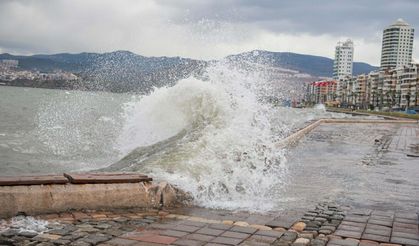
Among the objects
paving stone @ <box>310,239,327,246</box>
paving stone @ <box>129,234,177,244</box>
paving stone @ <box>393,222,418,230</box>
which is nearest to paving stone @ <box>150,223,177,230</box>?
paving stone @ <box>129,234,177,244</box>

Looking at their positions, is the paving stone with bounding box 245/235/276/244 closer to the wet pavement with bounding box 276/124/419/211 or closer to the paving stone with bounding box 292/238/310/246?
the paving stone with bounding box 292/238/310/246

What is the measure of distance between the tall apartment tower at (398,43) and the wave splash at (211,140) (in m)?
193

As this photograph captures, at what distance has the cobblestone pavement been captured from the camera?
4066 mm

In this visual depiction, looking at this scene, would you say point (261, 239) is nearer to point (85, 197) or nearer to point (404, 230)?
point (404, 230)

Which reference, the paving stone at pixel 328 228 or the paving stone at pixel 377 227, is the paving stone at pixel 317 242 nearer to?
the paving stone at pixel 328 228

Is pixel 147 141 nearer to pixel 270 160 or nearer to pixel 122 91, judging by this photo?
pixel 270 160

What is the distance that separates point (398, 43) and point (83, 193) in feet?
662

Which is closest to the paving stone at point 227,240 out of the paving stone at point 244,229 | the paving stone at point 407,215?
the paving stone at point 244,229

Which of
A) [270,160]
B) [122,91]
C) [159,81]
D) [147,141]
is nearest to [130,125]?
[147,141]

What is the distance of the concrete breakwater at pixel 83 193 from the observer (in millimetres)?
4582

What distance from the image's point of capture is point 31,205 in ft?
15.2

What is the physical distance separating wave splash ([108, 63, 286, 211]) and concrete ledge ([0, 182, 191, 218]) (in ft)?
1.59

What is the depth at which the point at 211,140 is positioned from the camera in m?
9.08

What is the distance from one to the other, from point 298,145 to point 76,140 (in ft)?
30.1
